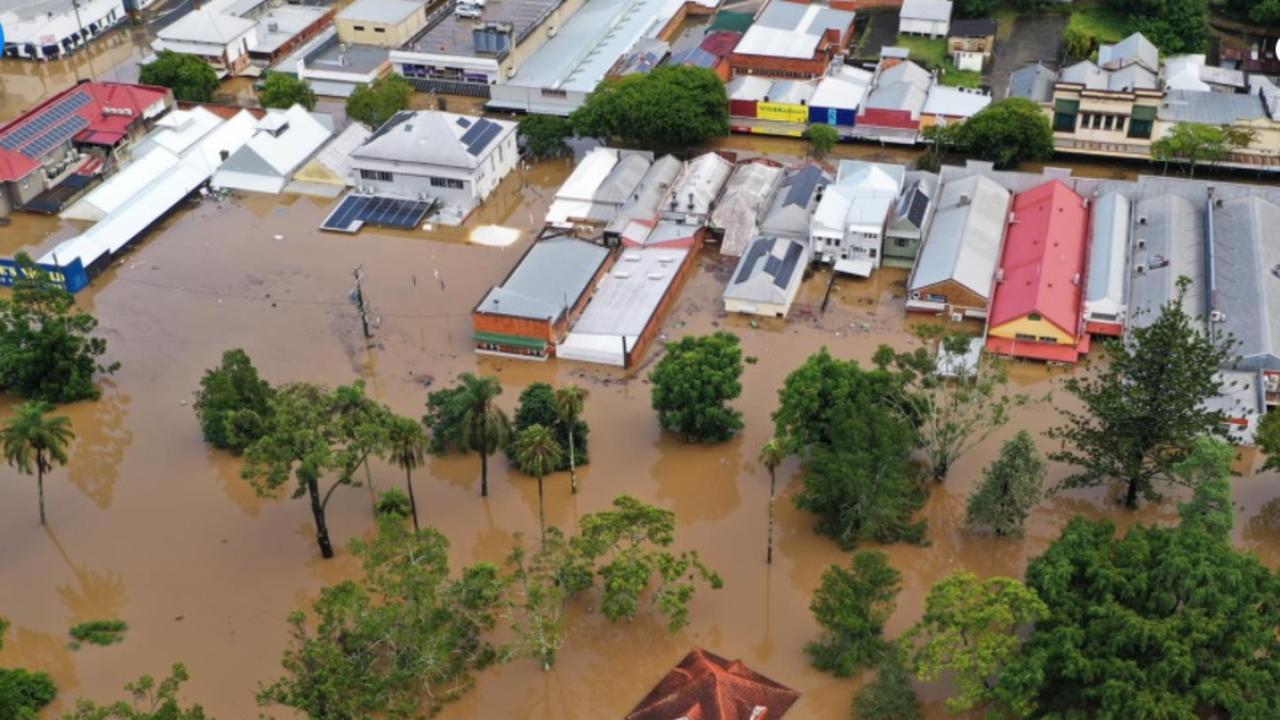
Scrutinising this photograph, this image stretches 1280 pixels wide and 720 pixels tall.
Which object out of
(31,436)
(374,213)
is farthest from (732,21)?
(31,436)

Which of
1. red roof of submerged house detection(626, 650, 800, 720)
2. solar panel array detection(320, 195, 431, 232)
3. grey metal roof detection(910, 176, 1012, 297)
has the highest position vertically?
solar panel array detection(320, 195, 431, 232)

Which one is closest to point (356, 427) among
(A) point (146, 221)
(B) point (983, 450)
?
(B) point (983, 450)

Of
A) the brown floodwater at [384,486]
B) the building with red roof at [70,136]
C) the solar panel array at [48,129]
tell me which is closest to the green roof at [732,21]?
the brown floodwater at [384,486]

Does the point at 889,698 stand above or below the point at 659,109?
below

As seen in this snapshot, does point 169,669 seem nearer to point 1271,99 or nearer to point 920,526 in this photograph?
point 920,526

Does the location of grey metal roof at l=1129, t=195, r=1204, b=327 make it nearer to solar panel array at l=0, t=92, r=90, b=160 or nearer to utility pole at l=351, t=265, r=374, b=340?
utility pole at l=351, t=265, r=374, b=340

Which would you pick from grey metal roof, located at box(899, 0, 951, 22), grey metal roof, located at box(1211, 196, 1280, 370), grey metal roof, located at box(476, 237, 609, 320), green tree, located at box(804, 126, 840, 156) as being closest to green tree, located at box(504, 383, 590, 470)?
grey metal roof, located at box(476, 237, 609, 320)

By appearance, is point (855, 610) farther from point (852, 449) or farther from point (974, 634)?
point (852, 449)
